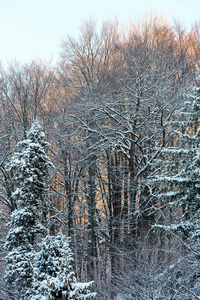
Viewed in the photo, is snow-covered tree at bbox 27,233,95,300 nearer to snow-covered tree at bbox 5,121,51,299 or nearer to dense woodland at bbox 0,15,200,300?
dense woodland at bbox 0,15,200,300

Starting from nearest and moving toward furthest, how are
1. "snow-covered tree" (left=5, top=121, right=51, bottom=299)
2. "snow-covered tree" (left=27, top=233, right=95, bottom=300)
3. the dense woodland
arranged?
"snow-covered tree" (left=27, top=233, right=95, bottom=300) → the dense woodland → "snow-covered tree" (left=5, top=121, right=51, bottom=299)

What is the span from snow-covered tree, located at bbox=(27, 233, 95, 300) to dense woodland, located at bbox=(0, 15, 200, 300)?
0.22 feet

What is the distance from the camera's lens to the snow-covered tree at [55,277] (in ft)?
18.0

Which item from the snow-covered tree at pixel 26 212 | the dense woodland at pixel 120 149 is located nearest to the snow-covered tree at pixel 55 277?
the dense woodland at pixel 120 149

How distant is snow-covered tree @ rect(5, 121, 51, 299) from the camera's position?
10.9 m

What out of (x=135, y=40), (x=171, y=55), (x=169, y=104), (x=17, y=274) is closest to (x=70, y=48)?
(x=135, y=40)

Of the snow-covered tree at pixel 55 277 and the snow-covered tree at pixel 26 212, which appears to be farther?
the snow-covered tree at pixel 26 212

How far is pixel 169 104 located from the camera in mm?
13586

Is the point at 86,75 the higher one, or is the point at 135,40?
the point at 135,40

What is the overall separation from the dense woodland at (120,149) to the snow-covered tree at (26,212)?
47mm

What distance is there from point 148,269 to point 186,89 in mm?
8518

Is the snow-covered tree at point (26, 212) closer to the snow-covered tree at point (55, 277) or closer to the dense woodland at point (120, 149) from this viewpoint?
the dense woodland at point (120, 149)

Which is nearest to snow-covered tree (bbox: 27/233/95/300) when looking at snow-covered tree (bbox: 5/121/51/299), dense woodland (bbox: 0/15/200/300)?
dense woodland (bbox: 0/15/200/300)

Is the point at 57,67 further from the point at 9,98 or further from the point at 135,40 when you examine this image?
the point at 135,40
